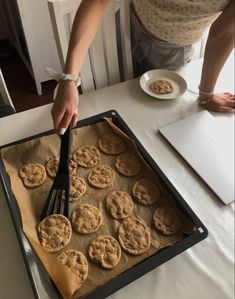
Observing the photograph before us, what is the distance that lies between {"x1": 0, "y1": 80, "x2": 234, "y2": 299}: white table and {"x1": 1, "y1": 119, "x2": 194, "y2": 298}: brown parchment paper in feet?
0.13

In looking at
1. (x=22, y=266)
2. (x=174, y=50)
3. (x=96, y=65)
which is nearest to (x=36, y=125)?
(x=96, y=65)

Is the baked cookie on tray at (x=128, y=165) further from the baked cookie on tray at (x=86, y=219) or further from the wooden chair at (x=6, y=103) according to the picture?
the wooden chair at (x=6, y=103)

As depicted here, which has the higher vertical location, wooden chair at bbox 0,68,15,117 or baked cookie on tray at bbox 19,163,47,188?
wooden chair at bbox 0,68,15,117

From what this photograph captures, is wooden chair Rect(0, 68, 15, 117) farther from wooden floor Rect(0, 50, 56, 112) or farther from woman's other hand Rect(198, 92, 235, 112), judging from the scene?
wooden floor Rect(0, 50, 56, 112)

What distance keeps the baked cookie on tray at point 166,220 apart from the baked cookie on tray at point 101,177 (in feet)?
0.44

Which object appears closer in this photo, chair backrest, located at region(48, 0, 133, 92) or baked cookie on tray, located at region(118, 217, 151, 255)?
baked cookie on tray, located at region(118, 217, 151, 255)

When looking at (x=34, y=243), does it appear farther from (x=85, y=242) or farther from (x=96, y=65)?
(x=96, y=65)

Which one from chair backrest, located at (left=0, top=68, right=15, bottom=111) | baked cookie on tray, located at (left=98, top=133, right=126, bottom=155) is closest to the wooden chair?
chair backrest, located at (left=0, top=68, right=15, bottom=111)

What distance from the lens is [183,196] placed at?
720mm

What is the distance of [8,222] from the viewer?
660 mm

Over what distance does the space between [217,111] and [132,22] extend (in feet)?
1.25

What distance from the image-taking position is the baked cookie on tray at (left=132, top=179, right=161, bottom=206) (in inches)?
28.0

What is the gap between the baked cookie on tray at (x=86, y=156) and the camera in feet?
2.54

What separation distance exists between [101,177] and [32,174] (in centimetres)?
17
